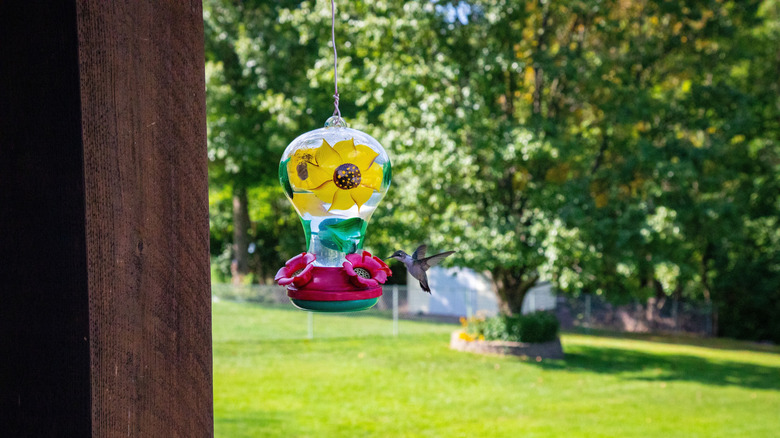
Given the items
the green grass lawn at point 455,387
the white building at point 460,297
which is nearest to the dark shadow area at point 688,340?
the green grass lawn at point 455,387

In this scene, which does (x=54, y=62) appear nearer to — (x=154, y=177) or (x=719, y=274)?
(x=154, y=177)

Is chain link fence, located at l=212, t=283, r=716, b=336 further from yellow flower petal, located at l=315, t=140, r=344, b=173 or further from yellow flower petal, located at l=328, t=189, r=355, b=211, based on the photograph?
yellow flower petal, located at l=315, t=140, r=344, b=173

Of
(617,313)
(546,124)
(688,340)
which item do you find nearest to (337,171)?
(546,124)

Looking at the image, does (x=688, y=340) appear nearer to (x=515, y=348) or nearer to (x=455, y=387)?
(x=515, y=348)

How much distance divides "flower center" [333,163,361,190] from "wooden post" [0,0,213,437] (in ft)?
4.94

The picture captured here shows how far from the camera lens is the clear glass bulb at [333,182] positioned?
264 cm

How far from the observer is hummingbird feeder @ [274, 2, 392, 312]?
2.38m

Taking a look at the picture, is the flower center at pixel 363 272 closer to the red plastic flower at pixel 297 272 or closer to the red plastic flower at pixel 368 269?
the red plastic flower at pixel 368 269

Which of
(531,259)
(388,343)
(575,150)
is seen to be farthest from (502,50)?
(388,343)

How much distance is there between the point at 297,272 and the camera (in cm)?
249

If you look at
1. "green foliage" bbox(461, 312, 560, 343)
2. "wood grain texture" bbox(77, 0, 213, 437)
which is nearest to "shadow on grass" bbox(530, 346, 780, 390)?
"green foliage" bbox(461, 312, 560, 343)

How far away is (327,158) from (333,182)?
10 centimetres

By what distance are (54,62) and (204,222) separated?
1.12 feet

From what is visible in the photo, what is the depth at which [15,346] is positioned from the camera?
1.04m
